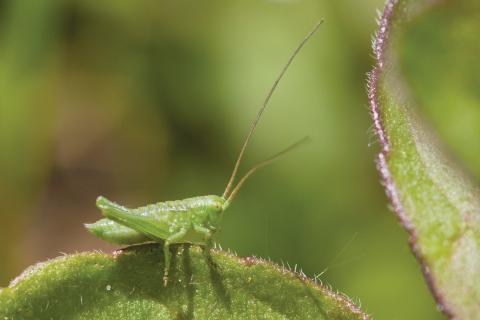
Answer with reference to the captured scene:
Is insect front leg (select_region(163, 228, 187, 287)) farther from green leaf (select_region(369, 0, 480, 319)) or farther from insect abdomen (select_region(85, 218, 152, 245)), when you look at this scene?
green leaf (select_region(369, 0, 480, 319))

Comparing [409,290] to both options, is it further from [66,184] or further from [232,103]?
[66,184]

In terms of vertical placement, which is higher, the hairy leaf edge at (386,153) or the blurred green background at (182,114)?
the hairy leaf edge at (386,153)

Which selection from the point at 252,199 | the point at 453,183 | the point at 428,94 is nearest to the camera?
the point at 453,183

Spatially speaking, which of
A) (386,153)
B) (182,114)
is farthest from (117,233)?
(182,114)

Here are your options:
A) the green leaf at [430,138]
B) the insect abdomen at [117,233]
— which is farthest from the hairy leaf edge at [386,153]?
the insect abdomen at [117,233]

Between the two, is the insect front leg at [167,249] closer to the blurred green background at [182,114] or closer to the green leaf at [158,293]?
the green leaf at [158,293]

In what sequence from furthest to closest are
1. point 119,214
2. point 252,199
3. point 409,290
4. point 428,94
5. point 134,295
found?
point 252,199
point 409,290
point 119,214
point 134,295
point 428,94

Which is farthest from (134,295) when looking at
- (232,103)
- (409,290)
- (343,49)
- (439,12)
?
(343,49)
